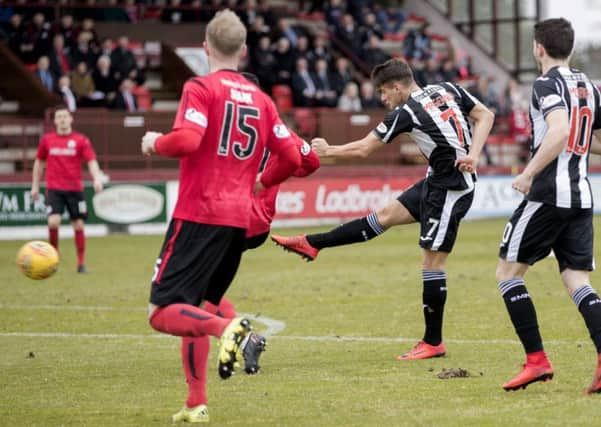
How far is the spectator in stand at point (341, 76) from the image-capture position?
29.8m

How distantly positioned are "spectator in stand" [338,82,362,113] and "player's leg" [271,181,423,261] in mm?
19648

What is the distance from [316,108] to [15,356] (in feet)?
67.1

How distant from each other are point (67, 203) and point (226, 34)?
11696 millimetres

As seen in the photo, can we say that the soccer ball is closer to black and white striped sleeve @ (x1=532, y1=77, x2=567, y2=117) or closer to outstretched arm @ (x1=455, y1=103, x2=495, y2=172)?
outstretched arm @ (x1=455, y1=103, x2=495, y2=172)

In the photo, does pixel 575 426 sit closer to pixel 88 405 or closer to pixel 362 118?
pixel 88 405

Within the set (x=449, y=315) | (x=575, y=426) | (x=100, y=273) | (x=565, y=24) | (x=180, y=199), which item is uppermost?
(x=565, y=24)

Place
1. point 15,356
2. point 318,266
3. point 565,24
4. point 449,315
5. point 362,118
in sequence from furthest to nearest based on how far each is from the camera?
point 362,118
point 318,266
point 449,315
point 15,356
point 565,24

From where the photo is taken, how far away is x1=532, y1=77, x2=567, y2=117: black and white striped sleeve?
6.91 metres

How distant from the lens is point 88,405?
7.13 m

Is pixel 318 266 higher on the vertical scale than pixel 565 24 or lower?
lower

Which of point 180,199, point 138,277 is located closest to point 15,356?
point 180,199

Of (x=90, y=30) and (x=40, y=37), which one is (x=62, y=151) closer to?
(x=40, y=37)

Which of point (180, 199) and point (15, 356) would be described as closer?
point (180, 199)

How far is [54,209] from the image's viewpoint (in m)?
17.2
